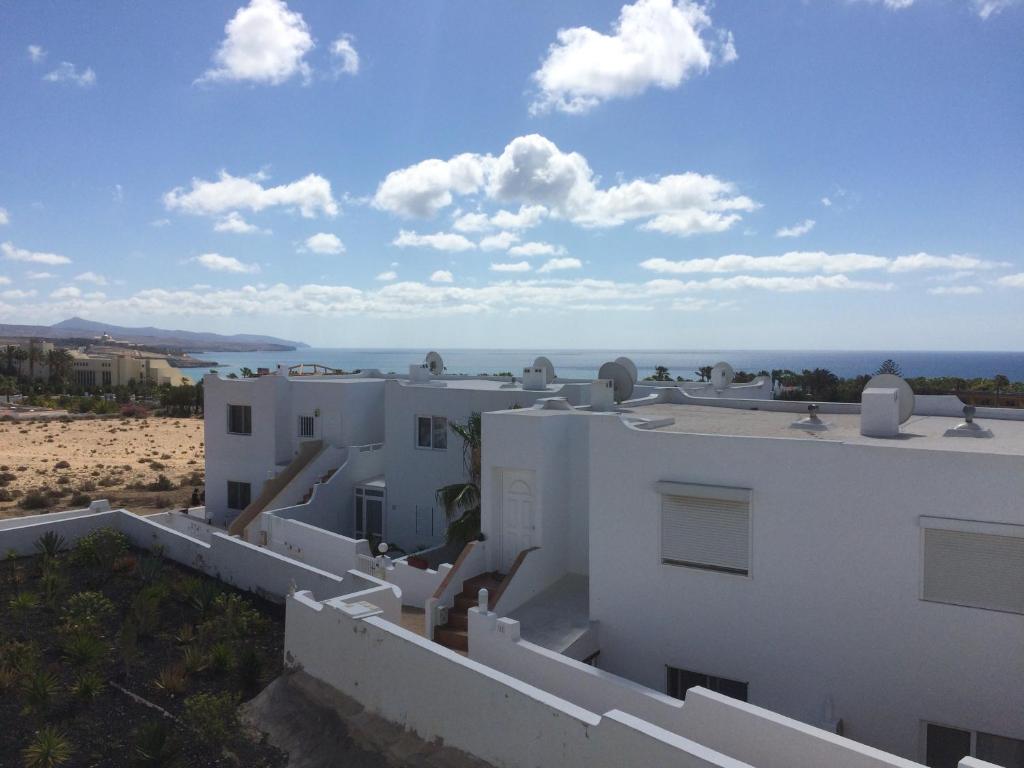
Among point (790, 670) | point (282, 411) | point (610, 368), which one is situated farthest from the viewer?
point (282, 411)

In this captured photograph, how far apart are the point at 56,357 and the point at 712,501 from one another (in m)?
120

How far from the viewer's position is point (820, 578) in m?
11.2

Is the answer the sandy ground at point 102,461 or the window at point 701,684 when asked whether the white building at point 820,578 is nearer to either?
the window at point 701,684

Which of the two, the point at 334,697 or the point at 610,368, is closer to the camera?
the point at 334,697

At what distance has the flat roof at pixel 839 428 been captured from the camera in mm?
11469

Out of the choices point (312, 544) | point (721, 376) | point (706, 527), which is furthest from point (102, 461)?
point (706, 527)

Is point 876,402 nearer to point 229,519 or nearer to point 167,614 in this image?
point 167,614

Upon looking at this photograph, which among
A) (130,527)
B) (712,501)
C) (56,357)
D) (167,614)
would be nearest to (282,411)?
(130,527)

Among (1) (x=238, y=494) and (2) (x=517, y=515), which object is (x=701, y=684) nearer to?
(2) (x=517, y=515)

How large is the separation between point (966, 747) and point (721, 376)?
18.3 metres

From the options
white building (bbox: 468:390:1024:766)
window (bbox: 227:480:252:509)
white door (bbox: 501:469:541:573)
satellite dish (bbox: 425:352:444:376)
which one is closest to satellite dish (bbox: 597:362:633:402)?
white door (bbox: 501:469:541:573)

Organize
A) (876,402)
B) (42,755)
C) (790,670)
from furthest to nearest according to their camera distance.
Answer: (876,402) → (790,670) → (42,755)

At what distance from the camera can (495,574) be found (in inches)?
625

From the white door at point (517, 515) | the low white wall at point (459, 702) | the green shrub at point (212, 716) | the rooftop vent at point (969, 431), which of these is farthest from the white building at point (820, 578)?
the green shrub at point (212, 716)
